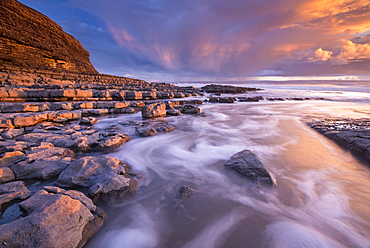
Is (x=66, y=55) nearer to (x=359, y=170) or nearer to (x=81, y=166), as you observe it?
(x=81, y=166)

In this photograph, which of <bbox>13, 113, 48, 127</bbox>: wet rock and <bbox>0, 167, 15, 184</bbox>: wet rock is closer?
<bbox>0, 167, 15, 184</bbox>: wet rock

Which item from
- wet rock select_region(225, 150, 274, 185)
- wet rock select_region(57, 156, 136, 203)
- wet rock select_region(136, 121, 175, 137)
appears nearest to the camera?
wet rock select_region(57, 156, 136, 203)

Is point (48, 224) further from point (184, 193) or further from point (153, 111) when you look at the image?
point (153, 111)

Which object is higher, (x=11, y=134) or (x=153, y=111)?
(x=153, y=111)

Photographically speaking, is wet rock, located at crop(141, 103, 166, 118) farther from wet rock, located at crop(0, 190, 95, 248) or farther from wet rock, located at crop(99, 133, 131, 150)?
wet rock, located at crop(0, 190, 95, 248)

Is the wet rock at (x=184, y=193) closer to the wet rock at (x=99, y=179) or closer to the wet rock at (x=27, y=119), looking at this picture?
the wet rock at (x=99, y=179)

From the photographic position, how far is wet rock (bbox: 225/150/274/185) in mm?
2346

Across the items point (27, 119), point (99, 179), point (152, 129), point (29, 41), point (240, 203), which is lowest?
point (240, 203)

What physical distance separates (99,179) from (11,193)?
89cm

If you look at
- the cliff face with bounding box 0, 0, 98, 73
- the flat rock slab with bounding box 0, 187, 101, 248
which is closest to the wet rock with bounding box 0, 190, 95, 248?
the flat rock slab with bounding box 0, 187, 101, 248

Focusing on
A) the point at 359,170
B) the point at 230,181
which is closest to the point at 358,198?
the point at 359,170

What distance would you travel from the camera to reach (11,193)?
1725 millimetres

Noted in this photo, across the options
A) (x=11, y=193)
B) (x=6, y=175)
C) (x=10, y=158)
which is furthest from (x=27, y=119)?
(x=11, y=193)

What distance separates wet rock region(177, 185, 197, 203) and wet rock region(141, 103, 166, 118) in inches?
188
